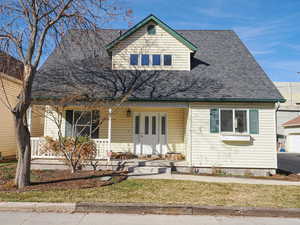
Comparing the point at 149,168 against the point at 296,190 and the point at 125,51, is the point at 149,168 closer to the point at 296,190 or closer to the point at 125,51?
the point at 296,190

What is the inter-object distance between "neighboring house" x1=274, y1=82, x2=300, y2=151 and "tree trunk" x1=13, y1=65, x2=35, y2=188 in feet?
89.6

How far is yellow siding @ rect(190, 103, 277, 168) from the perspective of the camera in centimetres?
1027

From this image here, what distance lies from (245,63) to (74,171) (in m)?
10.5

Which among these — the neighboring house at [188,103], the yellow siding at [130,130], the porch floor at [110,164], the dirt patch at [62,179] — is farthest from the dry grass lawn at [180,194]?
the yellow siding at [130,130]

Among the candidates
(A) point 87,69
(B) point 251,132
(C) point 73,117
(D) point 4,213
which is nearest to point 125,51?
(A) point 87,69

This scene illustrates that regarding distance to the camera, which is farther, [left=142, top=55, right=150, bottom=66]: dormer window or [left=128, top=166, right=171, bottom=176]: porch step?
[left=142, top=55, right=150, bottom=66]: dormer window

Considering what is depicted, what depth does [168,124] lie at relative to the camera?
1248 cm

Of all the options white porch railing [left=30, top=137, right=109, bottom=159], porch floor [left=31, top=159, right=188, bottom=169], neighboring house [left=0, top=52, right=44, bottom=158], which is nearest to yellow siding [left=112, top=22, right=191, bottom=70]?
white porch railing [left=30, top=137, right=109, bottom=159]

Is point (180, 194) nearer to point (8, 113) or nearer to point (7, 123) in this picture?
point (7, 123)

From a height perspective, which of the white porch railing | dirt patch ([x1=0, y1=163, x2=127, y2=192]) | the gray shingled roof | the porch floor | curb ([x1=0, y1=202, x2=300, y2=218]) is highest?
the gray shingled roof

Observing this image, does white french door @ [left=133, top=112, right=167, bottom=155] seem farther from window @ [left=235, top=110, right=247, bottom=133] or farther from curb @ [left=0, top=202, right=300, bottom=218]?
curb @ [left=0, top=202, right=300, bottom=218]

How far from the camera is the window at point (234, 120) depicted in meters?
10.4

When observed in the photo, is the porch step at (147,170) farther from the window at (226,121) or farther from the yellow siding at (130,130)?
the window at (226,121)

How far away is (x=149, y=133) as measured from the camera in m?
12.5
